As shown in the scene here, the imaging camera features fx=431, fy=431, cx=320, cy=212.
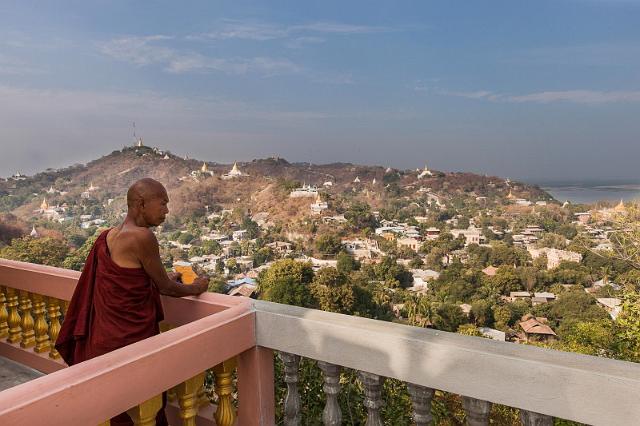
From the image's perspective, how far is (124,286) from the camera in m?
1.54

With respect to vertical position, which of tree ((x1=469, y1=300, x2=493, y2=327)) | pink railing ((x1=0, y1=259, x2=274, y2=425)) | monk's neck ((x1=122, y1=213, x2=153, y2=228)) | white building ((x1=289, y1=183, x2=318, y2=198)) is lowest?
tree ((x1=469, y1=300, x2=493, y2=327))

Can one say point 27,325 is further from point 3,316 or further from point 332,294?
point 332,294

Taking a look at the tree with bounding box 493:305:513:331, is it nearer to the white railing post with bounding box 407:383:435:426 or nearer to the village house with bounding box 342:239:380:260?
the village house with bounding box 342:239:380:260

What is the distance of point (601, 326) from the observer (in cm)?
1225

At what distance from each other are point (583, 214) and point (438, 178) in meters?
23.6

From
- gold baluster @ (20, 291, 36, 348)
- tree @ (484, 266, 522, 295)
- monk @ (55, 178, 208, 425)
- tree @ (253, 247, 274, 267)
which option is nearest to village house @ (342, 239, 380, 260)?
tree @ (253, 247, 274, 267)

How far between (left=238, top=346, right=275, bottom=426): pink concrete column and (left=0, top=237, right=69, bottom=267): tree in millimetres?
30768

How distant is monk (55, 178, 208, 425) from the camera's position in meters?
1.54

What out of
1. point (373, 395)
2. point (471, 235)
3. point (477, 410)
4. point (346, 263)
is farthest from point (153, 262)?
point (471, 235)

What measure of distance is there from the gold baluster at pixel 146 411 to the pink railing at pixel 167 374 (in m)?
0.06

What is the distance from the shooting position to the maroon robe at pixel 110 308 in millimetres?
1546

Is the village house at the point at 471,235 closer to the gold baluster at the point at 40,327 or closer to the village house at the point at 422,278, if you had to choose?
the village house at the point at 422,278

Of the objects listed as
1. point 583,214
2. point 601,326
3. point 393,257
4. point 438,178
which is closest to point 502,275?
point 393,257

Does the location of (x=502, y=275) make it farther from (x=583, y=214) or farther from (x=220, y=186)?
(x=220, y=186)
